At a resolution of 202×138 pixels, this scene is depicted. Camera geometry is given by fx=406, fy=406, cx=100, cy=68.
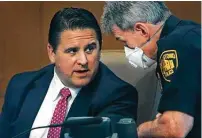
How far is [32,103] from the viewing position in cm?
168

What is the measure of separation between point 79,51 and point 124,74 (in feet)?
1.19

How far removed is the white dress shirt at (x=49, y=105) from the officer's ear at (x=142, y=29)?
355 mm

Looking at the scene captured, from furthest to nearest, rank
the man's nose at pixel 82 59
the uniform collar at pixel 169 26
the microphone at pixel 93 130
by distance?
the man's nose at pixel 82 59 < the uniform collar at pixel 169 26 < the microphone at pixel 93 130

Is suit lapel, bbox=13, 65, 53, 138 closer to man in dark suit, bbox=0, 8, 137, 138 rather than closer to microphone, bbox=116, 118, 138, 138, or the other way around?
man in dark suit, bbox=0, 8, 137, 138

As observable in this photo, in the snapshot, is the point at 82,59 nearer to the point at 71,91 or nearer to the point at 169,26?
the point at 71,91

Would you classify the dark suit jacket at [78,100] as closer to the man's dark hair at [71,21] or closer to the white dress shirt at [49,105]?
the white dress shirt at [49,105]

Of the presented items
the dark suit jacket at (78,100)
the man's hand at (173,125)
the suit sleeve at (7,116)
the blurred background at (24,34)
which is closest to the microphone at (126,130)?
the man's hand at (173,125)

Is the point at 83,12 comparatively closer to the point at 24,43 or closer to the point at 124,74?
the point at 124,74

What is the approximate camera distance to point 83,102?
1620mm

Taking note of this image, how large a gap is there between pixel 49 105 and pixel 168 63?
0.55 m

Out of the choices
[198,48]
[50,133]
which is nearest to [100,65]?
[50,133]

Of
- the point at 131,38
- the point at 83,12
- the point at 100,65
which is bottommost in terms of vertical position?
the point at 100,65

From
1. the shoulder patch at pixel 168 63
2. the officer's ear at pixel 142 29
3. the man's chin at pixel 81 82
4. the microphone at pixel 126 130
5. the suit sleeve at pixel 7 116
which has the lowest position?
the suit sleeve at pixel 7 116

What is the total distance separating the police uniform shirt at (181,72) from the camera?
136cm
